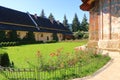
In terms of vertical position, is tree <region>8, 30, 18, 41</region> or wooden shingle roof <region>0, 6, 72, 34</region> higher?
wooden shingle roof <region>0, 6, 72, 34</region>

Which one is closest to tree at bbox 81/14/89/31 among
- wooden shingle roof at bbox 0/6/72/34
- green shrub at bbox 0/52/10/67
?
wooden shingle roof at bbox 0/6/72/34

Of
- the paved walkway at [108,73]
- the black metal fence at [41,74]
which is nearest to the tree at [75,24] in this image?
the paved walkway at [108,73]

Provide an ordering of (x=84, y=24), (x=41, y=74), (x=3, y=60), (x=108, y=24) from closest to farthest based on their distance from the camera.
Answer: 1. (x=41, y=74)
2. (x=3, y=60)
3. (x=108, y=24)
4. (x=84, y=24)

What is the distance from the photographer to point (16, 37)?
4347cm

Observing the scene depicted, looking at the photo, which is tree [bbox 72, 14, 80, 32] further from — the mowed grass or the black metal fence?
the black metal fence

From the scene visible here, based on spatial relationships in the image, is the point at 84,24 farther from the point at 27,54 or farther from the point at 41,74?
the point at 41,74

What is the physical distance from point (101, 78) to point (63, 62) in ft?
9.38

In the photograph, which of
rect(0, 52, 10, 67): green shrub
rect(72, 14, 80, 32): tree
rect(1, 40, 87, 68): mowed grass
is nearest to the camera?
rect(0, 52, 10, 67): green shrub

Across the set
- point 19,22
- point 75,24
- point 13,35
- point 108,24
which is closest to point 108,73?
point 108,24

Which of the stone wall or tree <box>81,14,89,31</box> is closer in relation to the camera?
the stone wall

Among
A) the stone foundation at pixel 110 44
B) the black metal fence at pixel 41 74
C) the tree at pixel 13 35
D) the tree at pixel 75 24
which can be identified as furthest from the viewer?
the tree at pixel 75 24

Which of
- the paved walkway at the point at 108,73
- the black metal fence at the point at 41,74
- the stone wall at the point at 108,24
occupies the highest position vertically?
the stone wall at the point at 108,24

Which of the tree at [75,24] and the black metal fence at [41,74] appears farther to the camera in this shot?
the tree at [75,24]

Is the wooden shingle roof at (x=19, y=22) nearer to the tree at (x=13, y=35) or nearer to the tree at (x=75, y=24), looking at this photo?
the tree at (x=13, y=35)
